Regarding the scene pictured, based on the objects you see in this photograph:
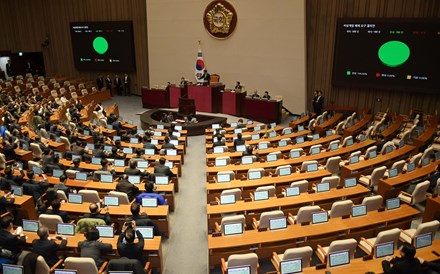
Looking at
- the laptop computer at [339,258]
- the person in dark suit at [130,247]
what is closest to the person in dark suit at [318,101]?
the laptop computer at [339,258]

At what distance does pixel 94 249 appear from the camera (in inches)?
214

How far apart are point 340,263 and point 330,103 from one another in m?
12.5

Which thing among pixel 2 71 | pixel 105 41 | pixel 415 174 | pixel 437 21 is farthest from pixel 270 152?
pixel 2 71

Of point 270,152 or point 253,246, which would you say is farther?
point 270,152

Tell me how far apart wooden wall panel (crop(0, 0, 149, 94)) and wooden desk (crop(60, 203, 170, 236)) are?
48.9ft

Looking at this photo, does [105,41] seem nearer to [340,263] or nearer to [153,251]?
[153,251]

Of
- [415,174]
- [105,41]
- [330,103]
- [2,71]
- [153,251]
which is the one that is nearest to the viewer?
[153,251]

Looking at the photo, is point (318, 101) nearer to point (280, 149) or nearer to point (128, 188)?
point (280, 149)

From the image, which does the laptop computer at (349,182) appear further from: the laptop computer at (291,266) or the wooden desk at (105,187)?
the wooden desk at (105,187)

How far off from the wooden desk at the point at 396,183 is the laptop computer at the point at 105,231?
5901 millimetres

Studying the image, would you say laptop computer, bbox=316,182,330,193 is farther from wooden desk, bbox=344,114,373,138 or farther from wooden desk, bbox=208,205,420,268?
wooden desk, bbox=344,114,373,138

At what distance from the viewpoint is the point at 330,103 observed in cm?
1672

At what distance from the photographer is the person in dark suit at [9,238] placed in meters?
5.58

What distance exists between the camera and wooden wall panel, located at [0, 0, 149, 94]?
20641 millimetres
